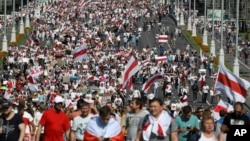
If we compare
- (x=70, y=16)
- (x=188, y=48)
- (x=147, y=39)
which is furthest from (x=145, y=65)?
(x=70, y=16)

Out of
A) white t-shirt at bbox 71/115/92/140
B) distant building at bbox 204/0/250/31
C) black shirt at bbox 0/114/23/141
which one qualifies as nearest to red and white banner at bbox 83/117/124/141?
black shirt at bbox 0/114/23/141

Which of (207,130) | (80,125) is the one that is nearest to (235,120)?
(207,130)

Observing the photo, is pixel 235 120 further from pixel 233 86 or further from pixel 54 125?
pixel 233 86

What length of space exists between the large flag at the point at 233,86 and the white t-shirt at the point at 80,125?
5448mm

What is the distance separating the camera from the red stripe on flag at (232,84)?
23.3m

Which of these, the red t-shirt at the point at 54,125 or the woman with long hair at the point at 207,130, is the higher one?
the woman with long hair at the point at 207,130

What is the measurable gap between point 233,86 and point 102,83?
888 inches

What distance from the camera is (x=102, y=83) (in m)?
46.0

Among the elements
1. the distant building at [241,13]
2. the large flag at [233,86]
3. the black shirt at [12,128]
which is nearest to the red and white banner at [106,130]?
the black shirt at [12,128]

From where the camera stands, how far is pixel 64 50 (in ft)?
220

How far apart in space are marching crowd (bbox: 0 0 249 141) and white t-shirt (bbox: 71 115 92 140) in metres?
0.01

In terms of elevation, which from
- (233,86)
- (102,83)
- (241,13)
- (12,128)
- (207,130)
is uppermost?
(207,130)

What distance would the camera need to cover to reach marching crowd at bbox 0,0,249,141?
667 inches

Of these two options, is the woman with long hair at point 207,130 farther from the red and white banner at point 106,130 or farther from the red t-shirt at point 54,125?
the red t-shirt at point 54,125
